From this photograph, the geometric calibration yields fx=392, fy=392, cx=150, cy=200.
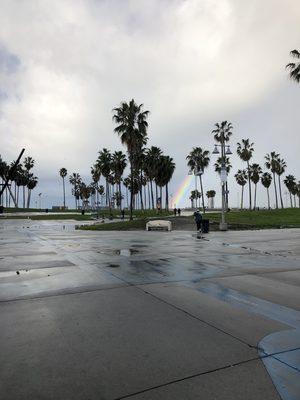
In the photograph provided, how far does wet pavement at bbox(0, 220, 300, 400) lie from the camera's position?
378 centimetres

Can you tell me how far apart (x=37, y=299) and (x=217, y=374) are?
4253 millimetres

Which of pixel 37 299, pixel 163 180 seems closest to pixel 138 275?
pixel 37 299

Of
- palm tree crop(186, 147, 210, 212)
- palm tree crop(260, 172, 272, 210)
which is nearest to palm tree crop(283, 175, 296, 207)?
palm tree crop(260, 172, 272, 210)

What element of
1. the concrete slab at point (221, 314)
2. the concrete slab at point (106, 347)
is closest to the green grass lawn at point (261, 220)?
the concrete slab at point (221, 314)

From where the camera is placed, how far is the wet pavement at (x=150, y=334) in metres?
3.78

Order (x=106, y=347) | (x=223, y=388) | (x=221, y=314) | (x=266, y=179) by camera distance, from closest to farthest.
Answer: (x=223, y=388) < (x=106, y=347) < (x=221, y=314) < (x=266, y=179)

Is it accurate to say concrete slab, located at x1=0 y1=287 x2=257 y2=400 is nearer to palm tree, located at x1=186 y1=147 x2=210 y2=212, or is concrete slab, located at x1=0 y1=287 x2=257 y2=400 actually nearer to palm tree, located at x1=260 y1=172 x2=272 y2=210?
palm tree, located at x1=186 y1=147 x2=210 y2=212

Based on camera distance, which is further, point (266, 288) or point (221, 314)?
point (266, 288)

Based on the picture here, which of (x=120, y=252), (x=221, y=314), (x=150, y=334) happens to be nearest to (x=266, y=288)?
(x=221, y=314)

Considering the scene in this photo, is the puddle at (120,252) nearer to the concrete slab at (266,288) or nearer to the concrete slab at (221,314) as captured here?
the concrete slab at (266,288)

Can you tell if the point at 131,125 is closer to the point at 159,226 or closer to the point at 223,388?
the point at 159,226

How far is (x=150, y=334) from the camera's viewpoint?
5.24 m

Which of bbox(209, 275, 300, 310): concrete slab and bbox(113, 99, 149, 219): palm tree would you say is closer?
bbox(209, 275, 300, 310): concrete slab

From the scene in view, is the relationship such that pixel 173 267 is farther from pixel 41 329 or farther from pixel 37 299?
pixel 41 329
